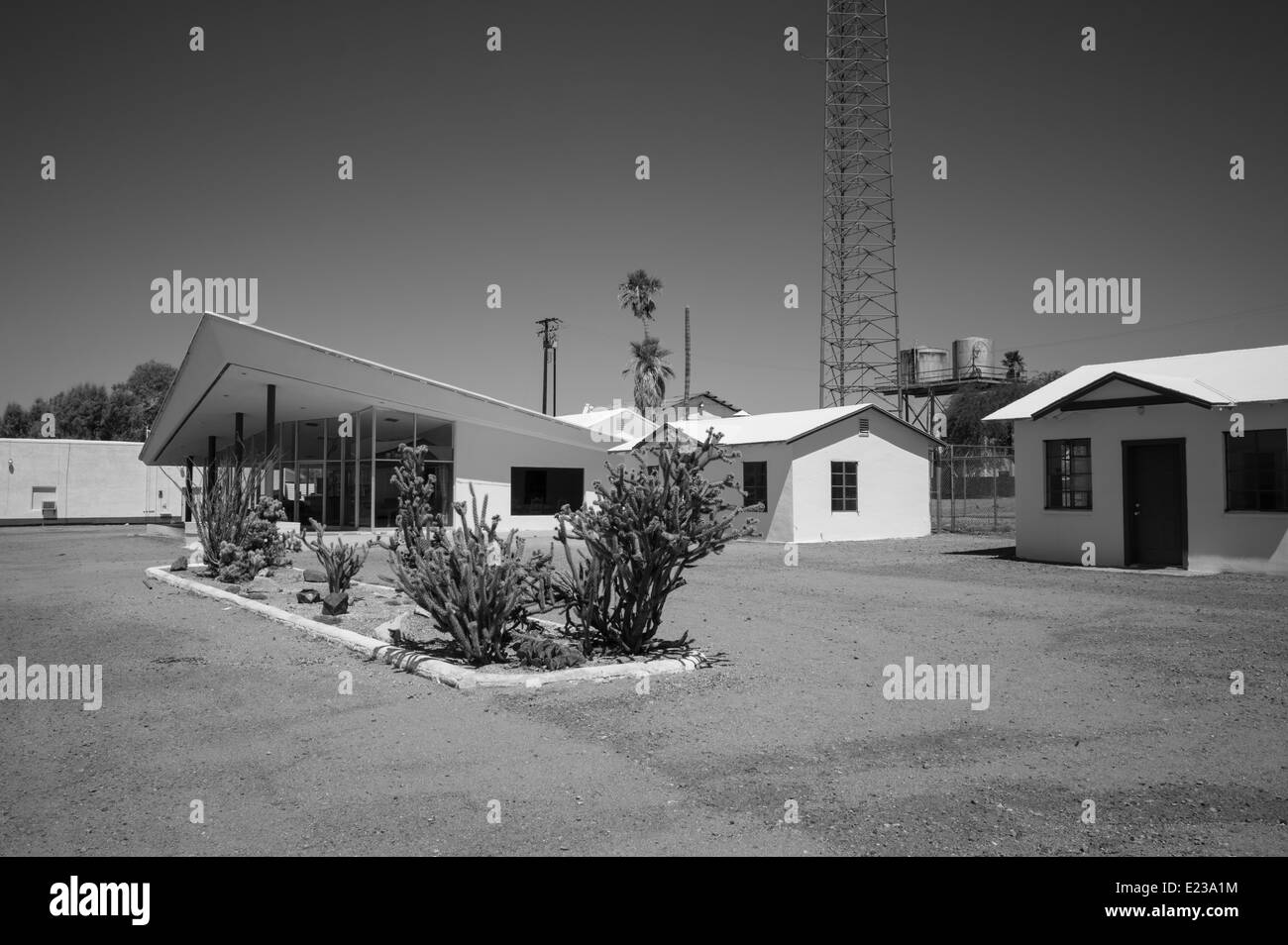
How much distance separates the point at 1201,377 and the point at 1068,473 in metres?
2.87

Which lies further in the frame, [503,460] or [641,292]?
[641,292]

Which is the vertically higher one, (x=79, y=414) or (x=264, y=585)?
(x=79, y=414)

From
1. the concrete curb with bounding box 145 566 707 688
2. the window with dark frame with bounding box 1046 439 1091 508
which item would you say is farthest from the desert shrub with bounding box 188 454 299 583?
the window with dark frame with bounding box 1046 439 1091 508

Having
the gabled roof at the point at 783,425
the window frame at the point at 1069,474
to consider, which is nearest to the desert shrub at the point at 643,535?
the window frame at the point at 1069,474

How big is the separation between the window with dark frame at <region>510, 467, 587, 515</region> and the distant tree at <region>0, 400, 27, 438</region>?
51.1 metres

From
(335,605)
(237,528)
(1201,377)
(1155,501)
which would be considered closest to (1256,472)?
(1155,501)

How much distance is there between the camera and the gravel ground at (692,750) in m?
3.89

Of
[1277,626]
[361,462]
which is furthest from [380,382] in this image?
[1277,626]

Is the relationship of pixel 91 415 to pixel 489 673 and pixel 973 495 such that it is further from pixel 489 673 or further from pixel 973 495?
pixel 489 673

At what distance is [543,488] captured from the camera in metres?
27.9

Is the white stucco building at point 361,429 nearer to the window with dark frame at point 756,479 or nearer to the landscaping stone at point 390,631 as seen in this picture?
the window with dark frame at point 756,479

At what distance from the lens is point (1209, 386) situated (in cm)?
1541
